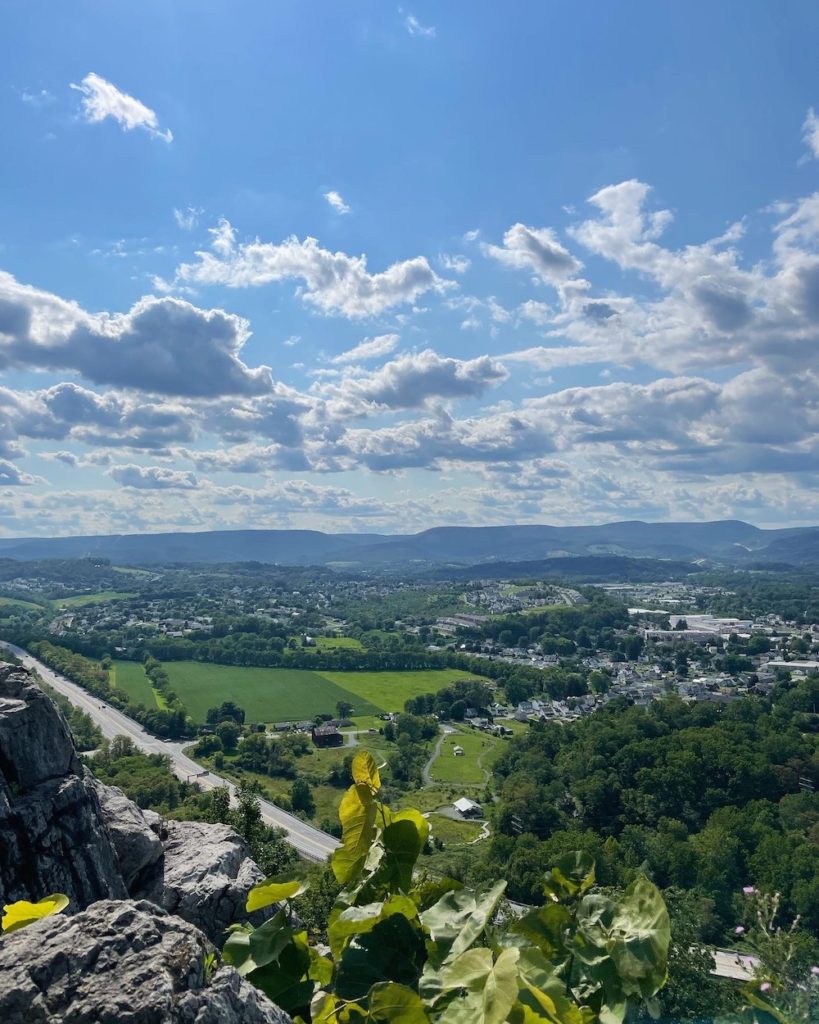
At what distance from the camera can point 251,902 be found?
1986 mm

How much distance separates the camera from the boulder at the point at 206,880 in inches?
369

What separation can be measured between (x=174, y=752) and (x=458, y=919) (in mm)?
62208

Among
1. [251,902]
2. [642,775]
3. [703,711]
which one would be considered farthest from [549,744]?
[251,902]

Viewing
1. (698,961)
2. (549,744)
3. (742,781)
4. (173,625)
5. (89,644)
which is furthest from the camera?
(173,625)

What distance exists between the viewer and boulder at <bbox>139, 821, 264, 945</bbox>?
30.8 ft

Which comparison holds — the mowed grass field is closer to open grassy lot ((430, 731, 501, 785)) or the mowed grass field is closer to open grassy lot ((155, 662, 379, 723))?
open grassy lot ((155, 662, 379, 723))

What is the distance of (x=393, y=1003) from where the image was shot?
147 centimetres

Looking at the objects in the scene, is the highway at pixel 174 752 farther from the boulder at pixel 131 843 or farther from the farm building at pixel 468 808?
the boulder at pixel 131 843

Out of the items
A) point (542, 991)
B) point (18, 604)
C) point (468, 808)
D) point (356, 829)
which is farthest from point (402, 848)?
point (18, 604)

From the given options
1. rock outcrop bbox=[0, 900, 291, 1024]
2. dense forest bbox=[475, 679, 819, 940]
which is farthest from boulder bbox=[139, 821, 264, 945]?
dense forest bbox=[475, 679, 819, 940]

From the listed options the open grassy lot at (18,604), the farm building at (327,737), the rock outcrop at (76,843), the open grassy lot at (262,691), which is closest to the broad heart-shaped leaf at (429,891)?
the rock outcrop at (76,843)

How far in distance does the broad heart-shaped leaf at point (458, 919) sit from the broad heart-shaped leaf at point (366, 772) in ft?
1.08

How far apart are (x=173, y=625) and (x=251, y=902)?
5654 inches

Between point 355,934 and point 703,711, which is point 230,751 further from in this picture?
point 355,934
